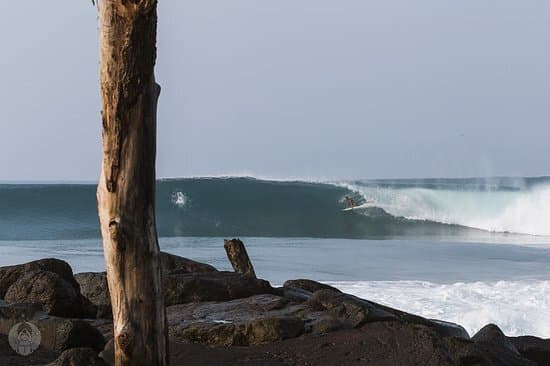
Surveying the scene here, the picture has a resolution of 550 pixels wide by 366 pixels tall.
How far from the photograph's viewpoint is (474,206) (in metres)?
34.8

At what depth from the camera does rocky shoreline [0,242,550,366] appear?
20.1 ft

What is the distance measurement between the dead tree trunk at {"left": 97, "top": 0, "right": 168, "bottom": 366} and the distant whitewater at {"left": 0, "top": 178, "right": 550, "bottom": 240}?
75.4 feet

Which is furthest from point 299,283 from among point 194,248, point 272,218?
point 272,218

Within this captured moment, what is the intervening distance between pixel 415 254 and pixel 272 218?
39.9ft

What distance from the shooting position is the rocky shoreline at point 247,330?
614 cm

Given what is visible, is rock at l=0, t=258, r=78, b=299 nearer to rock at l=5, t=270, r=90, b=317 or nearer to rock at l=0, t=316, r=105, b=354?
rock at l=5, t=270, r=90, b=317

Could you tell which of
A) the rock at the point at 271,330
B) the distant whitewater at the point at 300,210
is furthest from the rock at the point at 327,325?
the distant whitewater at the point at 300,210

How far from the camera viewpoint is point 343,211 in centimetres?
3291

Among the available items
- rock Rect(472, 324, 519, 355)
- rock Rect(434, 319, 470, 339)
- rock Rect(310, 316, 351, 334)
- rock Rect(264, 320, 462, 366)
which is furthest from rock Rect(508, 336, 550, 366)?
rock Rect(310, 316, 351, 334)

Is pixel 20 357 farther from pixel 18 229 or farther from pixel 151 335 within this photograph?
pixel 18 229

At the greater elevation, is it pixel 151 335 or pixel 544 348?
pixel 151 335

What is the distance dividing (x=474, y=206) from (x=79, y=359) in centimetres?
3068

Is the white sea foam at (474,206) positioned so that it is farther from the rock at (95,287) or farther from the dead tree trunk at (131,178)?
the dead tree trunk at (131,178)

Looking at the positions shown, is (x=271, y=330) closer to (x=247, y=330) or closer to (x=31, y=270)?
(x=247, y=330)
